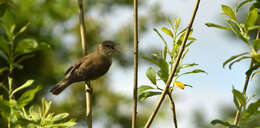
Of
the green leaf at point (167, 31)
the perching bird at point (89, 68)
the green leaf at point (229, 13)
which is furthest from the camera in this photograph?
the perching bird at point (89, 68)

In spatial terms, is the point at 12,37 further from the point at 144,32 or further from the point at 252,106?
the point at 144,32

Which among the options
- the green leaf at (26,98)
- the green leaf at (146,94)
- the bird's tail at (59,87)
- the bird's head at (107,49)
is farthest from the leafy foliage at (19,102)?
the bird's head at (107,49)

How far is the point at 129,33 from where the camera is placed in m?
13.8

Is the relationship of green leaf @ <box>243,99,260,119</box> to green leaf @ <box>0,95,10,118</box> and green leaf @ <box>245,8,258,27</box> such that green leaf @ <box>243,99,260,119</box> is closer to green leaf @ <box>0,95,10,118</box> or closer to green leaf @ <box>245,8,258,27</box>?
green leaf @ <box>245,8,258,27</box>

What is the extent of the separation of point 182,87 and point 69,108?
37.1ft

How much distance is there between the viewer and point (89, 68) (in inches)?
122

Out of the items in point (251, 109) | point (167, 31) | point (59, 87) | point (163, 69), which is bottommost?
point (59, 87)

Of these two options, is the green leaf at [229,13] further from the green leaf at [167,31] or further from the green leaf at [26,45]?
the green leaf at [26,45]

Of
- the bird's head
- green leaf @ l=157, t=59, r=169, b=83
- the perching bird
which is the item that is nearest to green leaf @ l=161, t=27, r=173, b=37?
green leaf @ l=157, t=59, r=169, b=83

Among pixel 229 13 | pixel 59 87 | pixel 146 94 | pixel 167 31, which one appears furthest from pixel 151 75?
pixel 59 87

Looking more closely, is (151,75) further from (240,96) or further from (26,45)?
(26,45)

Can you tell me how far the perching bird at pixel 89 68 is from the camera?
9.10 ft

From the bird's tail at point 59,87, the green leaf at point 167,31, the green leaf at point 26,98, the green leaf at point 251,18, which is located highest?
the green leaf at point 251,18

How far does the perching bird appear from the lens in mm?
2774
